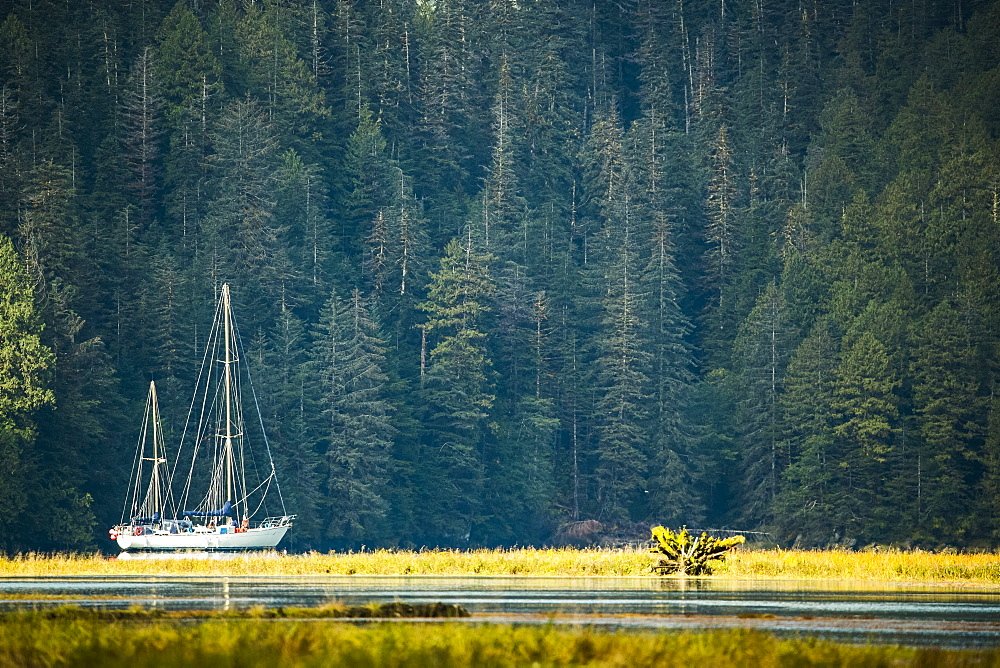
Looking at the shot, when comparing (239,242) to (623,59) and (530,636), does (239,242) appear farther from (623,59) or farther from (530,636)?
(530,636)

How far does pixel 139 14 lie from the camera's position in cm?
15912

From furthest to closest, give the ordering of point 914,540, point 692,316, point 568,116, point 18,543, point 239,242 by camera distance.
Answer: point 568,116
point 692,316
point 239,242
point 914,540
point 18,543

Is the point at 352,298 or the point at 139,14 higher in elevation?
the point at 139,14

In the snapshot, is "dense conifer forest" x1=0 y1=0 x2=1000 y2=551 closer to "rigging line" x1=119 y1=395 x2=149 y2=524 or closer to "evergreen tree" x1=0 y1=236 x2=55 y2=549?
"evergreen tree" x1=0 y1=236 x2=55 y2=549

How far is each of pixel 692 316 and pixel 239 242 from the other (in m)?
40.3

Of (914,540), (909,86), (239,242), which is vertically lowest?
(914,540)

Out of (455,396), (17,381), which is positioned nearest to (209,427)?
(17,381)

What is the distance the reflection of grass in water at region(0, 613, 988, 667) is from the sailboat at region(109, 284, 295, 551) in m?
68.4

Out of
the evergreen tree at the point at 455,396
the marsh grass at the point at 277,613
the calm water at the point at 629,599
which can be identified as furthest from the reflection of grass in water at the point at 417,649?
the evergreen tree at the point at 455,396

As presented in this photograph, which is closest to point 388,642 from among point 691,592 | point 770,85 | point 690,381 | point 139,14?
point 691,592

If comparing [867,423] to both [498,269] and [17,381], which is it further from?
[17,381]

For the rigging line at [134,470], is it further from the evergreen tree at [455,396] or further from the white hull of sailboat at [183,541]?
the evergreen tree at [455,396]

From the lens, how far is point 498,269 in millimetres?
143000

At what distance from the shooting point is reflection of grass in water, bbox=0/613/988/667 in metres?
22.9
